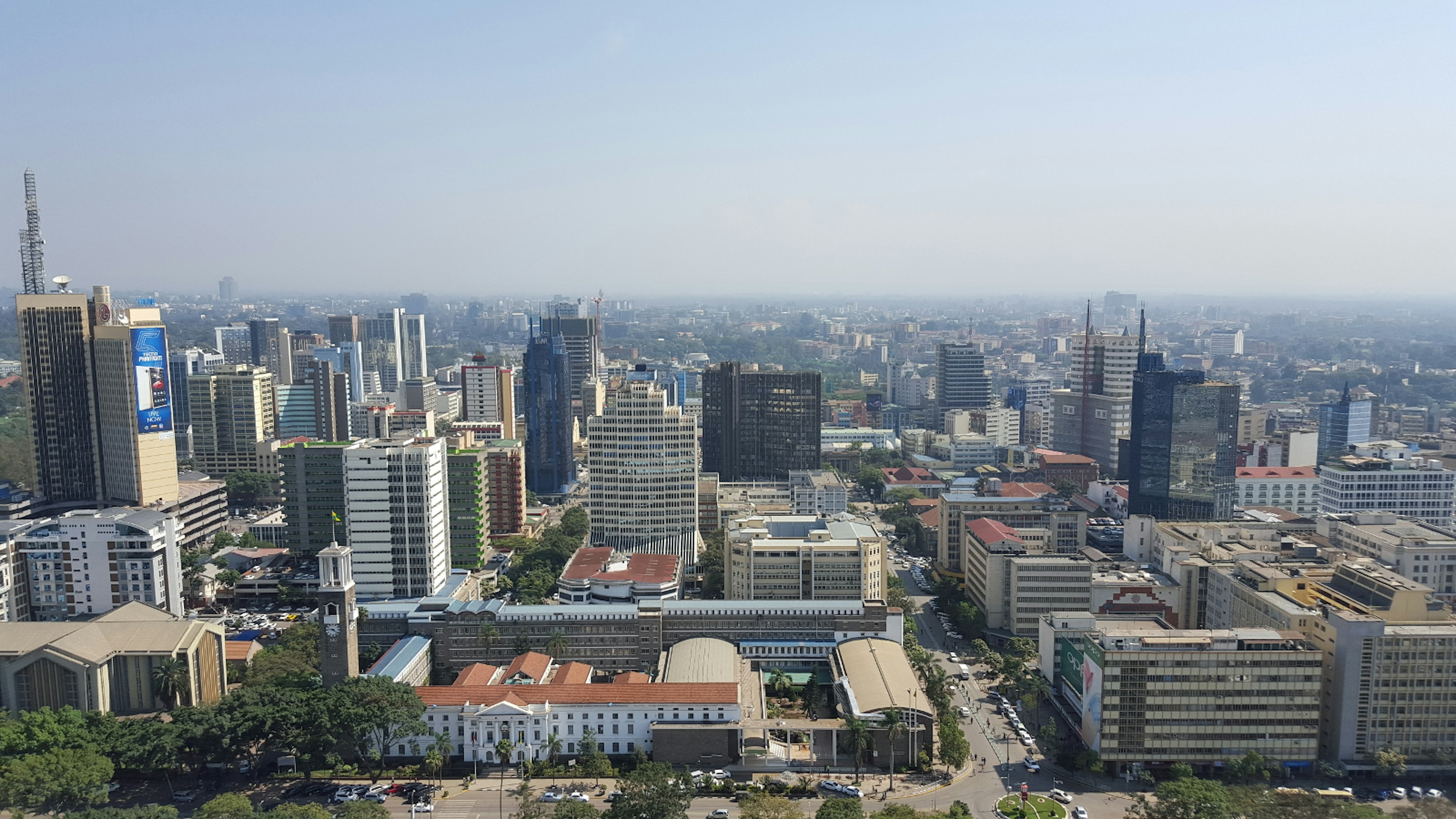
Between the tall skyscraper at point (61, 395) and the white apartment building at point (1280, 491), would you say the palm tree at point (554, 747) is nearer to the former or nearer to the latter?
the tall skyscraper at point (61, 395)

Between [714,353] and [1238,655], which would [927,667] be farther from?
[714,353]

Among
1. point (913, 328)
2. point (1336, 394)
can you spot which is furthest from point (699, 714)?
point (913, 328)

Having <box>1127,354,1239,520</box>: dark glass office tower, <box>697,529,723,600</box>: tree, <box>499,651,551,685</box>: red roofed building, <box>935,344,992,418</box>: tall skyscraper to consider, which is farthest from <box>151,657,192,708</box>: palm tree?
<box>935,344,992,418</box>: tall skyscraper

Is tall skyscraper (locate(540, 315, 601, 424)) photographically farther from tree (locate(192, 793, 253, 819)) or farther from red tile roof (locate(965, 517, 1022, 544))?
tree (locate(192, 793, 253, 819))

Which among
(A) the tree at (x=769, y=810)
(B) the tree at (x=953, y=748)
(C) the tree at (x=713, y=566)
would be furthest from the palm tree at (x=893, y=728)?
(C) the tree at (x=713, y=566)

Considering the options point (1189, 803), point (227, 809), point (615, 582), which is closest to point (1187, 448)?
point (1189, 803)

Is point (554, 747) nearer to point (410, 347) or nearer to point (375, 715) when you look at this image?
point (375, 715)
